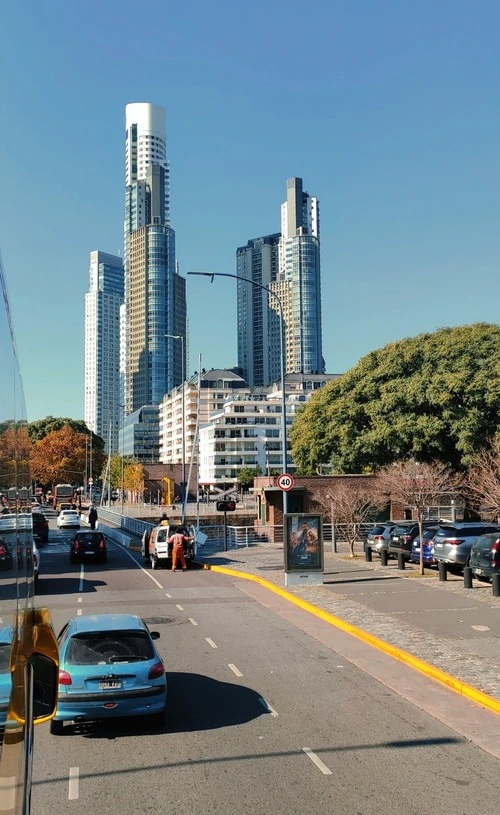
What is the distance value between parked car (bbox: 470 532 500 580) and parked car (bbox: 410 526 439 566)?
417cm

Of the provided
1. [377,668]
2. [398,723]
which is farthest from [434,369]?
[398,723]

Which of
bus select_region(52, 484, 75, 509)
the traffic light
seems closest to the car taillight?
the traffic light

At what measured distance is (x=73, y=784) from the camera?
6.94 m

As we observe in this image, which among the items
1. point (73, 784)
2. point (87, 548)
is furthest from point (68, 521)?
point (73, 784)

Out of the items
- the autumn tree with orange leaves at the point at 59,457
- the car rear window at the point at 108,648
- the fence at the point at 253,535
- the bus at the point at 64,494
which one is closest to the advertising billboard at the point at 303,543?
the car rear window at the point at 108,648

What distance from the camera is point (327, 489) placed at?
4078 cm

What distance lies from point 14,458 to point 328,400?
159 feet

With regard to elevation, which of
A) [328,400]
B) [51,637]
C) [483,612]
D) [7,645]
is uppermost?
[328,400]

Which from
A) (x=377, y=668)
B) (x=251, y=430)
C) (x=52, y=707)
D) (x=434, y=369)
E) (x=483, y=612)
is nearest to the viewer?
(x=52, y=707)

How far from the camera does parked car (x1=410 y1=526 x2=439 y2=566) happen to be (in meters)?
25.8

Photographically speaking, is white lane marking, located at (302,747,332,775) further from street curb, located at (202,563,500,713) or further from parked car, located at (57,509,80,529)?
parked car, located at (57,509,80,529)

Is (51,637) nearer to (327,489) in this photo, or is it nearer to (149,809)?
(149,809)

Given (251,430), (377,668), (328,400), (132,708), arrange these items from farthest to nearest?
(251,430) → (328,400) → (377,668) → (132,708)

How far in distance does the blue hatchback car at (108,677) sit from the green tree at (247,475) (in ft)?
319
